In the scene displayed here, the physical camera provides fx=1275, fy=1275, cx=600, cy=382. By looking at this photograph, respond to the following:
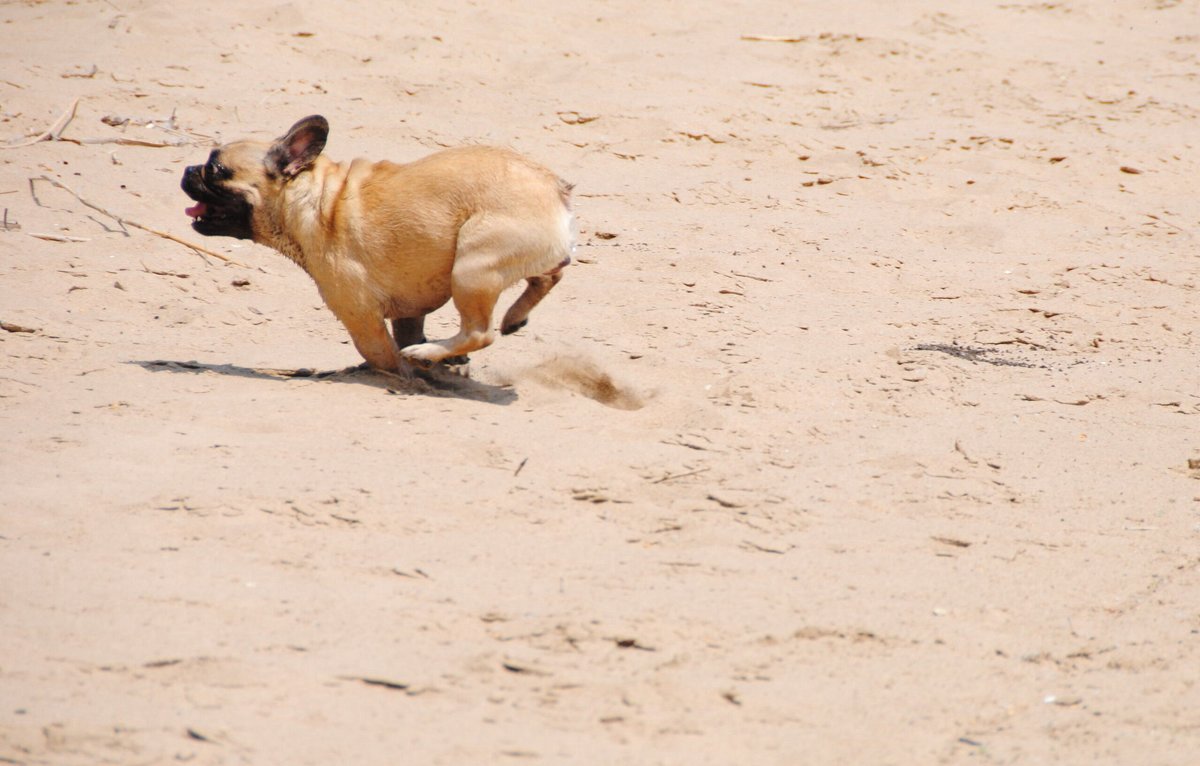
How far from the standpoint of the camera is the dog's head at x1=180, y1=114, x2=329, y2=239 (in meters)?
6.46

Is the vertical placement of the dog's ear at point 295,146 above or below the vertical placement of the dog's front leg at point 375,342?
above

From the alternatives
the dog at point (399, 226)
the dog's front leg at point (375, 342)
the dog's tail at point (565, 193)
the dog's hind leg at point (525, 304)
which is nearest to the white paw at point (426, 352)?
the dog at point (399, 226)

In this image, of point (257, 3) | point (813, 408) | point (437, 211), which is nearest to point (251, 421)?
point (437, 211)

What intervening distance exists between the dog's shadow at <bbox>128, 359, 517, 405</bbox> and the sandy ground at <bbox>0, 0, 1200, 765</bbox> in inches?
1.8

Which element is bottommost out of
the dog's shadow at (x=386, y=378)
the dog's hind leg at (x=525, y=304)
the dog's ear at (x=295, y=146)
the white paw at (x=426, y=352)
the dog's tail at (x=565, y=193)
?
the dog's shadow at (x=386, y=378)

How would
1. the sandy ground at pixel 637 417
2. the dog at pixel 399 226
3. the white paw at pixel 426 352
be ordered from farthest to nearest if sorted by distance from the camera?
the white paw at pixel 426 352
the dog at pixel 399 226
the sandy ground at pixel 637 417

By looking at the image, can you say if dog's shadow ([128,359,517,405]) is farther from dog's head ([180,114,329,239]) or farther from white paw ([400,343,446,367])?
dog's head ([180,114,329,239])

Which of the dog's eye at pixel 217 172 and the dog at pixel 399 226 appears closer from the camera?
the dog at pixel 399 226

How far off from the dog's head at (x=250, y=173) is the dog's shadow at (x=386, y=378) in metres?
0.76

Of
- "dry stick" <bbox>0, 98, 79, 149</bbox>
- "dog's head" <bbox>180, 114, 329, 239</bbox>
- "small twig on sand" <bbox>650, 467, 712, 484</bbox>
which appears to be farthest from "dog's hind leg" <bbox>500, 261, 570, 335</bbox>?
"dry stick" <bbox>0, 98, 79, 149</bbox>

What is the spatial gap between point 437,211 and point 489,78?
14.7ft

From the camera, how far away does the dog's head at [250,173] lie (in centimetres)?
646

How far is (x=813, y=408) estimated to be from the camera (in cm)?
632

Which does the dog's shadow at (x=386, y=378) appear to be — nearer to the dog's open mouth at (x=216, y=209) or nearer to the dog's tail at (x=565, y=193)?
the dog's open mouth at (x=216, y=209)
